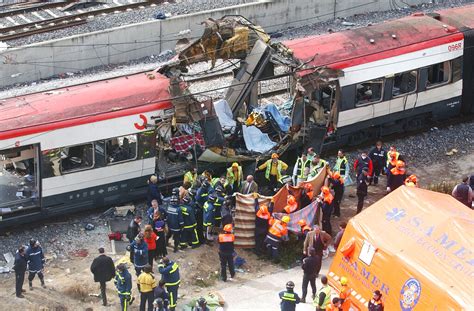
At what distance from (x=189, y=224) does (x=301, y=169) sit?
9.99ft

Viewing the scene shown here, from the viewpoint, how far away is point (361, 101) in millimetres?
21500

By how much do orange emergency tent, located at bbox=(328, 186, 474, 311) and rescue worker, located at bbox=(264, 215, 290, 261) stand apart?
1.96m

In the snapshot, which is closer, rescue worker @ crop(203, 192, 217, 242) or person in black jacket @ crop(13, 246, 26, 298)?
person in black jacket @ crop(13, 246, 26, 298)

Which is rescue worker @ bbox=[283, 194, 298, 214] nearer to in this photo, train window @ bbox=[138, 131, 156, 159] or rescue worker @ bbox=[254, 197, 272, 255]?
rescue worker @ bbox=[254, 197, 272, 255]

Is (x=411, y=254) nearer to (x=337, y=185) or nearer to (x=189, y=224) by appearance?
(x=337, y=185)

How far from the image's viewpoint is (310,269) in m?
15.9

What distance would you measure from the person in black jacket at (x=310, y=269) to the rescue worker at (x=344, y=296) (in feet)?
3.53

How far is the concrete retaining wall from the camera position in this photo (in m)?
24.5

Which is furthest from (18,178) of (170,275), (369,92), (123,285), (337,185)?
(369,92)

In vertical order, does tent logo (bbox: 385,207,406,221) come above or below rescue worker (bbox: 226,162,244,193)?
above

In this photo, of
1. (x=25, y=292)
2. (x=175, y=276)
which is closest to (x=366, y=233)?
(x=175, y=276)

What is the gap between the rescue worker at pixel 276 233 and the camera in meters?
17.2

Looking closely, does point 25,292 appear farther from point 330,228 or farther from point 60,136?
point 330,228

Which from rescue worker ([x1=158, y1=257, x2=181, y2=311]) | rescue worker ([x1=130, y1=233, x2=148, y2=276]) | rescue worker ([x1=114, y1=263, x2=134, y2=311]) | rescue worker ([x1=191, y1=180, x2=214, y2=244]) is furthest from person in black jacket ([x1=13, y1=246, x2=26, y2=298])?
rescue worker ([x1=191, y1=180, x2=214, y2=244])
